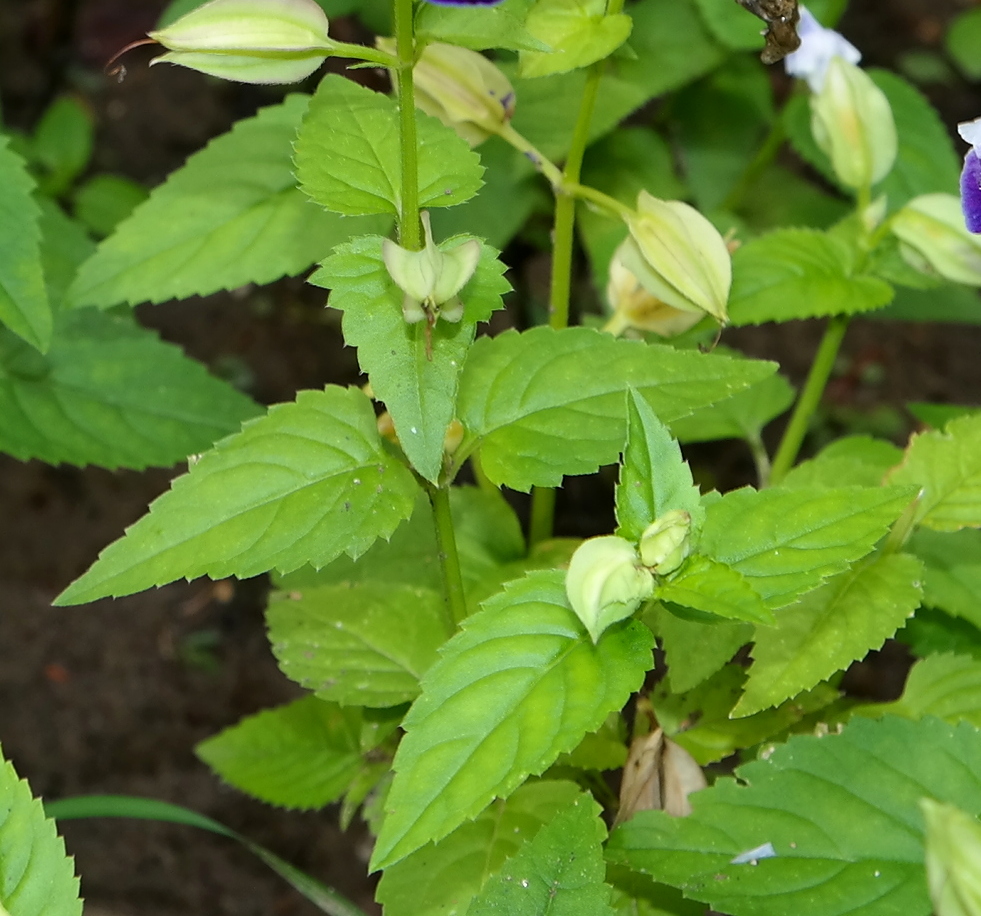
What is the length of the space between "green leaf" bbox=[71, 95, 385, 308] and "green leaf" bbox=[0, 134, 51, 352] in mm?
140

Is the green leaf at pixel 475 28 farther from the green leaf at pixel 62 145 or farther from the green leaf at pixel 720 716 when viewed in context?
the green leaf at pixel 62 145

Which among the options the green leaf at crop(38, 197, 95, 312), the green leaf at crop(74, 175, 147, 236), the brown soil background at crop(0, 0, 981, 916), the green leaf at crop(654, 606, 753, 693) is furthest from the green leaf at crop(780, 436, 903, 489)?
the green leaf at crop(74, 175, 147, 236)

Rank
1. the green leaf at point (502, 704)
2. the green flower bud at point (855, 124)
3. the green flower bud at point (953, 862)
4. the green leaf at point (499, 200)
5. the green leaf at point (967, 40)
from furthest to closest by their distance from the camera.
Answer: the green leaf at point (967, 40) < the green leaf at point (499, 200) < the green flower bud at point (855, 124) < the green leaf at point (502, 704) < the green flower bud at point (953, 862)

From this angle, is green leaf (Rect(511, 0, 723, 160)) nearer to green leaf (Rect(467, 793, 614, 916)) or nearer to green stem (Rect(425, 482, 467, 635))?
green stem (Rect(425, 482, 467, 635))

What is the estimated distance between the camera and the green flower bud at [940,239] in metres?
Answer: 1.00

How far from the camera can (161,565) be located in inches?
29.3

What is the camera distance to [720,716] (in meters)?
0.99

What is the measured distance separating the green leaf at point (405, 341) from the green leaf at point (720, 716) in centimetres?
41

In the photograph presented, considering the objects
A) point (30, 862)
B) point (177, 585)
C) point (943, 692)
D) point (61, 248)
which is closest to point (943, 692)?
point (943, 692)

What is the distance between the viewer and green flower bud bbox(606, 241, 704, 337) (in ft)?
3.43

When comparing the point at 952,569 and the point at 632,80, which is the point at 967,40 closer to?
the point at 632,80

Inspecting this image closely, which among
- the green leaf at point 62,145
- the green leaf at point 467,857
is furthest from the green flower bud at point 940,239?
the green leaf at point 62,145

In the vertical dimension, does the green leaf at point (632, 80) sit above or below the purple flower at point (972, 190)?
below

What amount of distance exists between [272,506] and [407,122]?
0.28 meters
